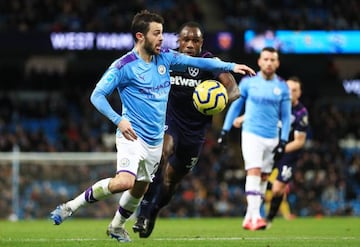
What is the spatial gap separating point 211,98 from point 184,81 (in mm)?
1685

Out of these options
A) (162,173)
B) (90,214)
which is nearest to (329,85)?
(90,214)

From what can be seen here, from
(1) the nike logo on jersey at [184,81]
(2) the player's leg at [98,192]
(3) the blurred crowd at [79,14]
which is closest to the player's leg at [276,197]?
(1) the nike logo on jersey at [184,81]

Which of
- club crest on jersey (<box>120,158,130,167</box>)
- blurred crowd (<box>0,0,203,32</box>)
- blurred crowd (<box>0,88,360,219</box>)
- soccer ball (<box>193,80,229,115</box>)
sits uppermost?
blurred crowd (<box>0,0,203,32</box>)

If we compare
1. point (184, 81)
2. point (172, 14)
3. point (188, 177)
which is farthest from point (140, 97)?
point (172, 14)

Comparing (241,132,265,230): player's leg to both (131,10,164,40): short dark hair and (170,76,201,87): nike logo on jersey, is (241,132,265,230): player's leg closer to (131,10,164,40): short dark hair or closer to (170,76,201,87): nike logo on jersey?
(170,76,201,87): nike logo on jersey

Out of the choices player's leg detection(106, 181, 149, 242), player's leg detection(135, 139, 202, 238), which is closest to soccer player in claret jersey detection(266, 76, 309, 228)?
player's leg detection(135, 139, 202, 238)

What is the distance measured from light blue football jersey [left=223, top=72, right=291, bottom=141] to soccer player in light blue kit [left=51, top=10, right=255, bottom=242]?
164 inches

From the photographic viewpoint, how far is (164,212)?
24531mm

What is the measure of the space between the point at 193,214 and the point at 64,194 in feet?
12.3

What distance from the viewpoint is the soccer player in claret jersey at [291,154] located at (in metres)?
15.5

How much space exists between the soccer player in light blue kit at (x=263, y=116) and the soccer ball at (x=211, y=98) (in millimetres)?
3749

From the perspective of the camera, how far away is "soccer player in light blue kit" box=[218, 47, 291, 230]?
13.6m

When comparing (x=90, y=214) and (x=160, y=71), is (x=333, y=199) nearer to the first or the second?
(x=90, y=214)

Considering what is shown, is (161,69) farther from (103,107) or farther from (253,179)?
(253,179)
